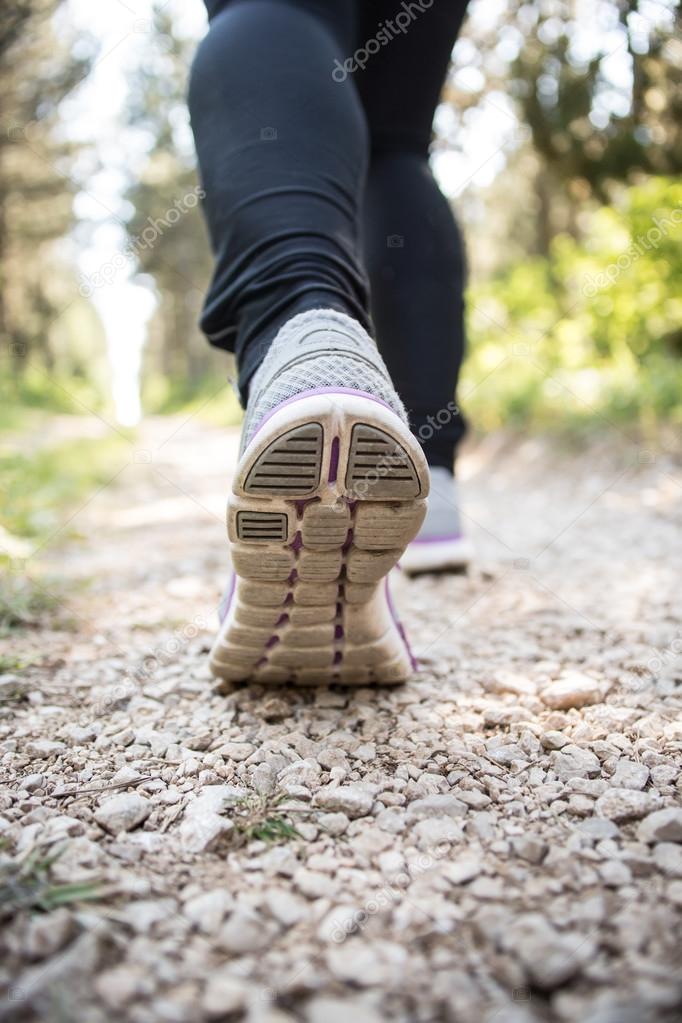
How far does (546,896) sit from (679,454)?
2.81 metres

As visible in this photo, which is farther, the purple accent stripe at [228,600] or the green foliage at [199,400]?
the green foliage at [199,400]

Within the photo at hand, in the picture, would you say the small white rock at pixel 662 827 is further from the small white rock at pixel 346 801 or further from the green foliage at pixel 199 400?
the green foliage at pixel 199 400

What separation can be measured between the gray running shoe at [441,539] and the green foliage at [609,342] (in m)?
2.06

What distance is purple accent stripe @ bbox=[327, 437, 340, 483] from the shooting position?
31.3 inches

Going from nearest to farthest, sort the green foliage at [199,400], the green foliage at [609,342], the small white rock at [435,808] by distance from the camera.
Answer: the small white rock at [435,808] → the green foliage at [609,342] → the green foliage at [199,400]

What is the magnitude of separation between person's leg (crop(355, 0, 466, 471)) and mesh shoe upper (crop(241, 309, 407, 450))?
560mm

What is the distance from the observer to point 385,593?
1.03 metres

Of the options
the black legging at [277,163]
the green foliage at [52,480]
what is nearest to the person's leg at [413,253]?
the black legging at [277,163]

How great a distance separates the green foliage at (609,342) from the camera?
3658mm

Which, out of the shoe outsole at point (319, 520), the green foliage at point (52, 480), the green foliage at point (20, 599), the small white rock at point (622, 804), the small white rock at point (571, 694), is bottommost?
the green foliage at point (52, 480)

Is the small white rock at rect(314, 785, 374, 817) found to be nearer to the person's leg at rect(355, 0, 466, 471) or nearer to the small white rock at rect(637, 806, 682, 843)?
the small white rock at rect(637, 806, 682, 843)

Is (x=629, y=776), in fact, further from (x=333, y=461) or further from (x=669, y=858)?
(x=333, y=461)

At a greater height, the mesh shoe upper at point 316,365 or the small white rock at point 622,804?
the mesh shoe upper at point 316,365

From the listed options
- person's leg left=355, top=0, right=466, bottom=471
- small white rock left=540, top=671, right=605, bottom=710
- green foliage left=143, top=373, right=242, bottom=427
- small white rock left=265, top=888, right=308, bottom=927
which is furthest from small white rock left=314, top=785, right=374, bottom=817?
green foliage left=143, top=373, right=242, bottom=427
